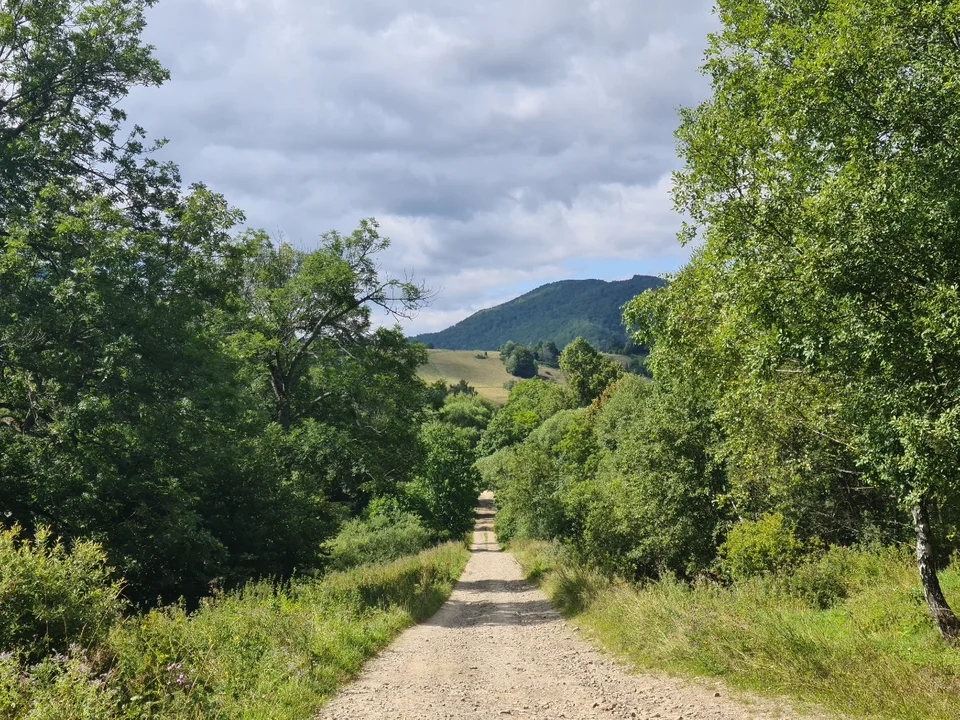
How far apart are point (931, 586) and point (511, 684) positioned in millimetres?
6819

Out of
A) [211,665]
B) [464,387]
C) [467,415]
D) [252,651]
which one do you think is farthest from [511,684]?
[464,387]

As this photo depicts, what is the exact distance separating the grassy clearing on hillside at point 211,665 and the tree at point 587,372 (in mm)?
73737

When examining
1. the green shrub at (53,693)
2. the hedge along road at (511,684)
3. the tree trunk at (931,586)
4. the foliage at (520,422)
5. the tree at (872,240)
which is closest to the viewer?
the green shrub at (53,693)

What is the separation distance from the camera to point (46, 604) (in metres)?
7.09

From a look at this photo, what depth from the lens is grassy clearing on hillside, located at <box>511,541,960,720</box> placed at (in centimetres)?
671

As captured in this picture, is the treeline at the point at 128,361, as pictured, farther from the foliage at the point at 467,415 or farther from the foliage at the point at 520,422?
the foliage at the point at 467,415

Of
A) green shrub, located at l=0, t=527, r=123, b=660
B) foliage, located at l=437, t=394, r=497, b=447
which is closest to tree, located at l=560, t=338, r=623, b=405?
foliage, located at l=437, t=394, r=497, b=447

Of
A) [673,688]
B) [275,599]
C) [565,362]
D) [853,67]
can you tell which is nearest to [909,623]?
[673,688]

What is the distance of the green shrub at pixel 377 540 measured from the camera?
27672mm

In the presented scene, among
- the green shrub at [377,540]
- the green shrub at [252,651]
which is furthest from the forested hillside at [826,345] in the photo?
the green shrub at [377,540]

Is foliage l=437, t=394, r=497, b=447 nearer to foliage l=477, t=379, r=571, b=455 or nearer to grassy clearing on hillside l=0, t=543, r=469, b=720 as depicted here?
foliage l=477, t=379, r=571, b=455

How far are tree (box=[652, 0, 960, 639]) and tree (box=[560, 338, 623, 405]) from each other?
247 ft

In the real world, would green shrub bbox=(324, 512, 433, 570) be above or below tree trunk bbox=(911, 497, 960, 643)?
below

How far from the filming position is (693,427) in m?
20.8
